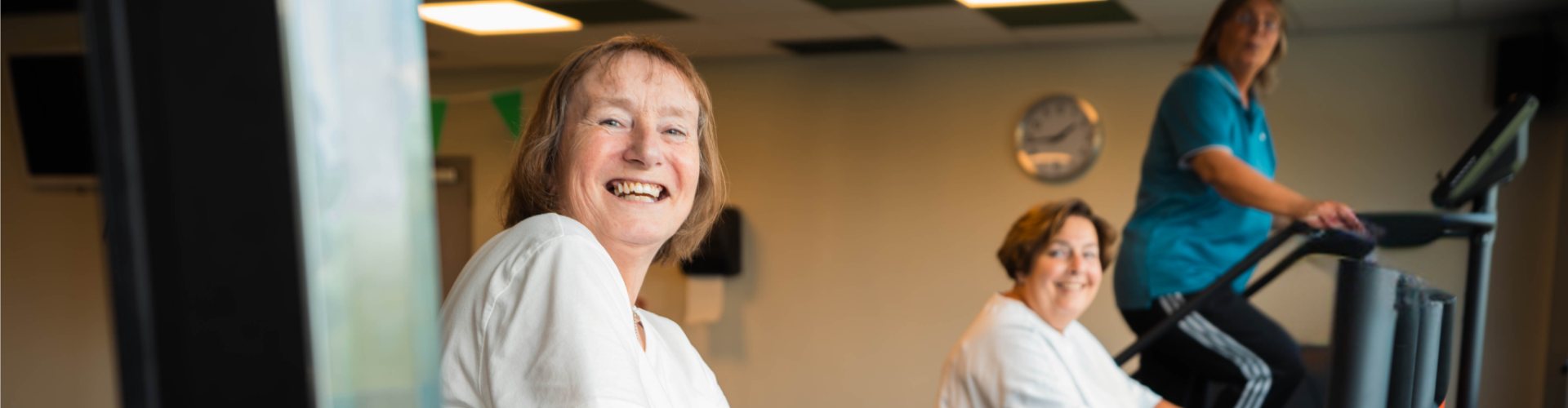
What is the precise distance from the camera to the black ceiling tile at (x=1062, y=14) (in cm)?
401

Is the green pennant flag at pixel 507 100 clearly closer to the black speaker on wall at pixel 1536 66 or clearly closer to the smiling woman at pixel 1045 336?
the smiling woman at pixel 1045 336

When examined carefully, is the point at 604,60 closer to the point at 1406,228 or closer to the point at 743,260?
the point at 1406,228

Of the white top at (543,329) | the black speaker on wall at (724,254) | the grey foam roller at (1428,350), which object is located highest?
the white top at (543,329)

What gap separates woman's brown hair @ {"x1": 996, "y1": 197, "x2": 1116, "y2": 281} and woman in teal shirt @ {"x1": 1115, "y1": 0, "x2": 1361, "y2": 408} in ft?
0.25

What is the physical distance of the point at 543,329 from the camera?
2.13ft

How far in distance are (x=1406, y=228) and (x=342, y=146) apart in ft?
6.32

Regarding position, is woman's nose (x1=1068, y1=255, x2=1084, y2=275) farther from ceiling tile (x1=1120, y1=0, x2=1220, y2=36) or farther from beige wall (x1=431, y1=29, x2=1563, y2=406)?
beige wall (x1=431, y1=29, x2=1563, y2=406)

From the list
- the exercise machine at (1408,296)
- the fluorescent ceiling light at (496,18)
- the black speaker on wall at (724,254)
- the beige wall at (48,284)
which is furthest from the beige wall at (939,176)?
the beige wall at (48,284)

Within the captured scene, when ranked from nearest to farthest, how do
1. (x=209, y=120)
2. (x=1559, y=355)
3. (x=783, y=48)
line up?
(x=209, y=120) < (x=1559, y=355) < (x=783, y=48)

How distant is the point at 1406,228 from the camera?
179 centimetres

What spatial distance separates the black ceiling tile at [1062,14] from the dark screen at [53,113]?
3.91 metres

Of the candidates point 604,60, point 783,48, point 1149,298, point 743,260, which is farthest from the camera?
point 743,260

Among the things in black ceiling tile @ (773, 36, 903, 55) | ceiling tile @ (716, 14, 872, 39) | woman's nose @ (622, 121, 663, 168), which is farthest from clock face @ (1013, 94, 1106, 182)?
woman's nose @ (622, 121, 663, 168)

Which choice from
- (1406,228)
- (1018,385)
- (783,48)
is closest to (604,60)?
(1018,385)
